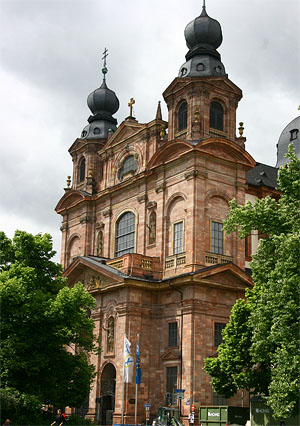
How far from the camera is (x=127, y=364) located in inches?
1471

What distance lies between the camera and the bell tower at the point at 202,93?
43.4 meters

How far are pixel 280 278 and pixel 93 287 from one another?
21.8 meters

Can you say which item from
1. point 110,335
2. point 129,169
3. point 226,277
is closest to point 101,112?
point 129,169

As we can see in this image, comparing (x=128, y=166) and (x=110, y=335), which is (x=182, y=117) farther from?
(x=110, y=335)

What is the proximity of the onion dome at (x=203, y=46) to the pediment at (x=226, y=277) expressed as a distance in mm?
13890

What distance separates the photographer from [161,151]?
43.6m

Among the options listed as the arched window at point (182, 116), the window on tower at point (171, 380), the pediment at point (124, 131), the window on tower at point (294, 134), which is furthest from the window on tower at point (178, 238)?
the window on tower at point (294, 134)

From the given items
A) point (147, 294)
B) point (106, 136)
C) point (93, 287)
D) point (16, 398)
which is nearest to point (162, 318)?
point (147, 294)

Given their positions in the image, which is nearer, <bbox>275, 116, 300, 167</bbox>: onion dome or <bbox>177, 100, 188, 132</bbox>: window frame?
<bbox>177, 100, 188, 132</bbox>: window frame

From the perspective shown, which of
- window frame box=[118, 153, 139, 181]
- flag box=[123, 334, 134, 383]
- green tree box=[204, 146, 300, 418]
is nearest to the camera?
green tree box=[204, 146, 300, 418]

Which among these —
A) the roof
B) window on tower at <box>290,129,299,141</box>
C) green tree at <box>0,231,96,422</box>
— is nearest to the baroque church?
the roof

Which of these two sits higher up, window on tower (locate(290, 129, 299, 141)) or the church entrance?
window on tower (locate(290, 129, 299, 141))

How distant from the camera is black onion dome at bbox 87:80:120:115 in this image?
57.9 meters

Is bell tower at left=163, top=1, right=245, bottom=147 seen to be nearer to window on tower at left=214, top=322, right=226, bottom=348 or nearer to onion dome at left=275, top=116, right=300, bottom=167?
window on tower at left=214, top=322, right=226, bottom=348
